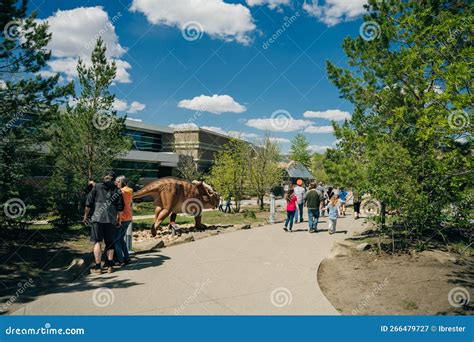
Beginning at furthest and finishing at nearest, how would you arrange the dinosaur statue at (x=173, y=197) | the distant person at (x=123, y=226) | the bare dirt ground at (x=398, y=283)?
the dinosaur statue at (x=173, y=197) → the distant person at (x=123, y=226) → the bare dirt ground at (x=398, y=283)

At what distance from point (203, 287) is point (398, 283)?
12.8 ft

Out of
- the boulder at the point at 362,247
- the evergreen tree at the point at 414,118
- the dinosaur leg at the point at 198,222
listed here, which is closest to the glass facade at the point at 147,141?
the dinosaur leg at the point at 198,222

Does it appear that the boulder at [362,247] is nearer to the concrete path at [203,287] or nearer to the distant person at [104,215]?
the concrete path at [203,287]

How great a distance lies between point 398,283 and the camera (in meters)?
6.43

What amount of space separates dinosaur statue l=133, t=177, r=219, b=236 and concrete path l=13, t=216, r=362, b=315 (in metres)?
2.53

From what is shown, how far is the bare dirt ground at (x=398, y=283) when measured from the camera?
525cm

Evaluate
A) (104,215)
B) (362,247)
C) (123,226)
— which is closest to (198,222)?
(123,226)

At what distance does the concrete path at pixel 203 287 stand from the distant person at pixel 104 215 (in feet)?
1.46

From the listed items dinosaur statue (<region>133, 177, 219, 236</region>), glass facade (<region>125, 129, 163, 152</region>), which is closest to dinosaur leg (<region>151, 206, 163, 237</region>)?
dinosaur statue (<region>133, 177, 219, 236</region>)

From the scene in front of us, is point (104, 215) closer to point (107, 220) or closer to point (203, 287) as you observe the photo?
point (107, 220)

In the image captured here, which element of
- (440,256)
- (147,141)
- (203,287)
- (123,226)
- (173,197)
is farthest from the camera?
(147,141)

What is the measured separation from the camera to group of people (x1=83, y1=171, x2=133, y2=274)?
638cm

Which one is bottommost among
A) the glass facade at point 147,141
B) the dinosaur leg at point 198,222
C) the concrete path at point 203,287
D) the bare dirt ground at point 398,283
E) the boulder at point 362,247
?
the bare dirt ground at point 398,283
